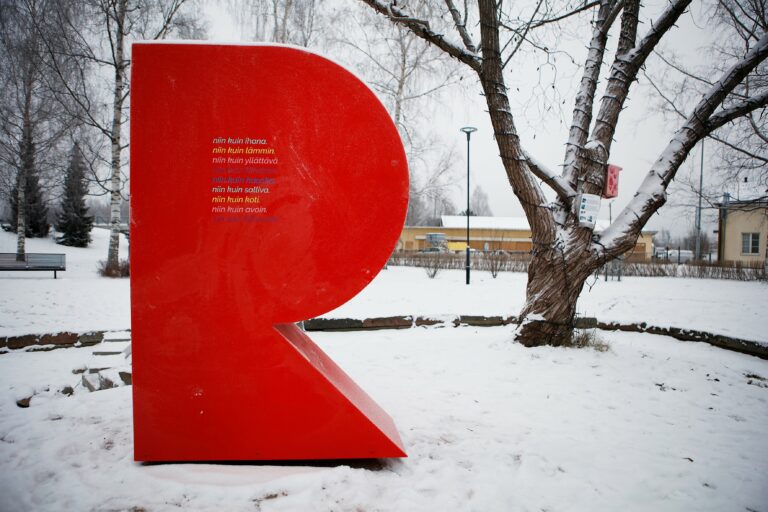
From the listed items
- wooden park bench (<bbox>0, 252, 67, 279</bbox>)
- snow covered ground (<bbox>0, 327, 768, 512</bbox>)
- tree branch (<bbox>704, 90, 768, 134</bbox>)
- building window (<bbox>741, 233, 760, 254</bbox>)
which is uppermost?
tree branch (<bbox>704, 90, 768, 134</bbox>)

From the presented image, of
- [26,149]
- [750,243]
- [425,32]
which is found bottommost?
[750,243]

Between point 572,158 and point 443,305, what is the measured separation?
4329 mm

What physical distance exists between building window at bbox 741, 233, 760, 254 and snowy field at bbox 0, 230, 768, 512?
30651mm

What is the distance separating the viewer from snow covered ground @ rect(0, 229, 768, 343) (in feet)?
21.0

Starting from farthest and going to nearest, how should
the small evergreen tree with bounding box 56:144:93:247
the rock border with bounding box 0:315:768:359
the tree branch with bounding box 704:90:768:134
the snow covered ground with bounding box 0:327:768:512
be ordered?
the small evergreen tree with bounding box 56:144:93:247, the rock border with bounding box 0:315:768:359, the tree branch with bounding box 704:90:768:134, the snow covered ground with bounding box 0:327:768:512

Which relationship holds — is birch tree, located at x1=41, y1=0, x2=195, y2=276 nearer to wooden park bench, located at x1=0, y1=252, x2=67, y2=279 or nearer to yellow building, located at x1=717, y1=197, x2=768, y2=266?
wooden park bench, located at x1=0, y1=252, x2=67, y2=279

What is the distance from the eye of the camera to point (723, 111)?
183 inches

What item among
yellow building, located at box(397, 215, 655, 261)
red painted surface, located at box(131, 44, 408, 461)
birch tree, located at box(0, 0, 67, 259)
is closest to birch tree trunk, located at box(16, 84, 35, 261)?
birch tree, located at box(0, 0, 67, 259)

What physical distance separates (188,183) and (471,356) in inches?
147

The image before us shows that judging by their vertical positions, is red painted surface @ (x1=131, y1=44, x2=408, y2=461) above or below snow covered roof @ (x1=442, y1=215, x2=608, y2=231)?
below

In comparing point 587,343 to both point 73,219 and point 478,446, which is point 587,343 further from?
point 73,219

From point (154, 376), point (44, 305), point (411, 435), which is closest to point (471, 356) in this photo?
point (411, 435)

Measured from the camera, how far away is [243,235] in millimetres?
2471

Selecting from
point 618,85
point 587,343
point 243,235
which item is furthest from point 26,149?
point 587,343
